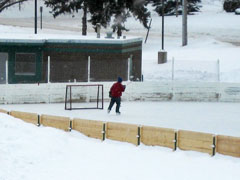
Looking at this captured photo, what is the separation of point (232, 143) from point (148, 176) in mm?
2986

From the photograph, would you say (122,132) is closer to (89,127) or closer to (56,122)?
(89,127)

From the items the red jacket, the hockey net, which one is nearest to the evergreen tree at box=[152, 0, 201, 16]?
the hockey net

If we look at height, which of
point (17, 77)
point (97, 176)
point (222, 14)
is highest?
point (222, 14)

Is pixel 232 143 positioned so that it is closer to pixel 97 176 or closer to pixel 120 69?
pixel 97 176

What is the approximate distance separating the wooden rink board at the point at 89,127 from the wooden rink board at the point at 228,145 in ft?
13.2

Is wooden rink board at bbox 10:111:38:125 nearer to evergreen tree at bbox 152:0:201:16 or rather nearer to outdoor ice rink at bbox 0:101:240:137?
outdoor ice rink at bbox 0:101:240:137

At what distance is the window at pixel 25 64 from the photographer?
31.4 m

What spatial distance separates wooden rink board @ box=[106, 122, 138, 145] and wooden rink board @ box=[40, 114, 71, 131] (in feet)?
5.57

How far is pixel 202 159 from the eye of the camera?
18.3 m

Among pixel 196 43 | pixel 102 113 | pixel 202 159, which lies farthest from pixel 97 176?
pixel 196 43

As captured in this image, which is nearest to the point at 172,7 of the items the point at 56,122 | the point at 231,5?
the point at 231,5

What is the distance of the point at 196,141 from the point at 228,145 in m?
1.00

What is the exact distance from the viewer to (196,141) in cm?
1903

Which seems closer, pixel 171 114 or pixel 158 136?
pixel 158 136
